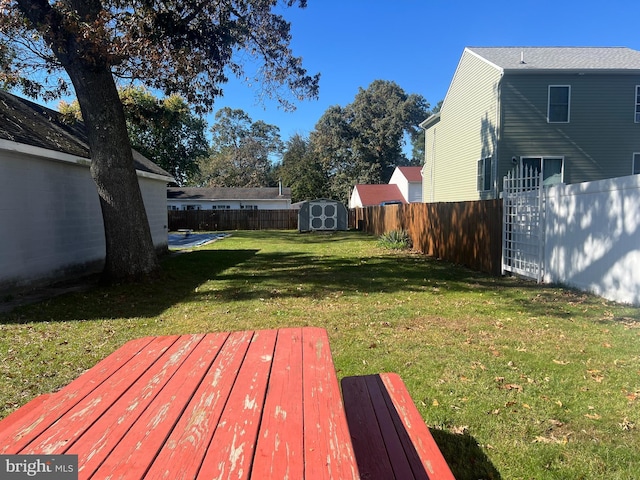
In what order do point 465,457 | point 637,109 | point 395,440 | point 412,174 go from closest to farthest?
point 395,440 → point 465,457 → point 637,109 → point 412,174

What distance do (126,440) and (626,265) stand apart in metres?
7.13

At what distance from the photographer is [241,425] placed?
1.65 m

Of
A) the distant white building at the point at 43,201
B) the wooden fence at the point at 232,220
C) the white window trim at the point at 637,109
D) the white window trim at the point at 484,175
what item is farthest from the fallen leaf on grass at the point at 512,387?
the wooden fence at the point at 232,220

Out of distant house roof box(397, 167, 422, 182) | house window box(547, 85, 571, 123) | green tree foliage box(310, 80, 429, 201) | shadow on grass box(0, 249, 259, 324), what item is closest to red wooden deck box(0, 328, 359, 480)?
shadow on grass box(0, 249, 259, 324)

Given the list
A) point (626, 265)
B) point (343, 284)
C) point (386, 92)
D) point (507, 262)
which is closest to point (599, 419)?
point (626, 265)

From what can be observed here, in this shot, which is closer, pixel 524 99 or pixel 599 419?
pixel 599 419

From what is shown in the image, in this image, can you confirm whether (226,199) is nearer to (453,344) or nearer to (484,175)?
(484,175)

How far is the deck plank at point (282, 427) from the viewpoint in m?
1.35

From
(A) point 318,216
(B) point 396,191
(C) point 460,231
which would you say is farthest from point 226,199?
(C) point 460,231

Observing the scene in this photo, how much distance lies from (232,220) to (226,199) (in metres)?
7.76

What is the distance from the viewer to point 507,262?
9.48 m

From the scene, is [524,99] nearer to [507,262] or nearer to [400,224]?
[400,224]

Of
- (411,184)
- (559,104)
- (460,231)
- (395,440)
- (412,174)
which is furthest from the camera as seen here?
(412,174)

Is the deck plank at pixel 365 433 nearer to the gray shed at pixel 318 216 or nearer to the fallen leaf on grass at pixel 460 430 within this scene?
the fallen leaf on grass at pixel 460 430
